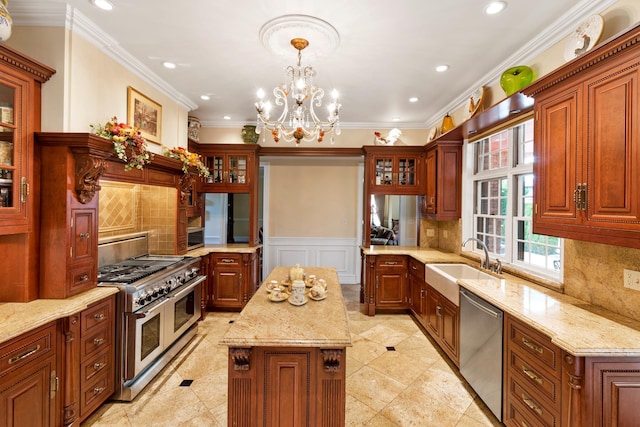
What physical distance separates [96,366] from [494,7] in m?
3.84

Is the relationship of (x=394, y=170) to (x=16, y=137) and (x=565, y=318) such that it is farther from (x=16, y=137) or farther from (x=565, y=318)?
(x=16, y=137)

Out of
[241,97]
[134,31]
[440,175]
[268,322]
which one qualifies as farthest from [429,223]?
[134,31]

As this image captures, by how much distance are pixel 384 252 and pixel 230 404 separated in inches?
118

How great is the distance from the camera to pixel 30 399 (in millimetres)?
1686

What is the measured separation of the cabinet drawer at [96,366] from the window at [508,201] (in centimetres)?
362

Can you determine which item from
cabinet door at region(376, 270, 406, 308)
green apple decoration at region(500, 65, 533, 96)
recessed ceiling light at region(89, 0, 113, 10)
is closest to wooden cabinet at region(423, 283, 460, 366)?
cabinet door at region(376, 270, 406, 308)

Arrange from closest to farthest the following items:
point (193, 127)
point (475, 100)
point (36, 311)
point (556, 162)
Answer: point (36, 311)
point (556, 162)
point (475, 100)
point (193, 127)

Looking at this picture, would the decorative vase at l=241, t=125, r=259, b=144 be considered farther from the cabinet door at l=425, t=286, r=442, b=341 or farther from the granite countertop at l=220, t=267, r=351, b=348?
the cabinet door at l=425, t=286, r=442, b=341

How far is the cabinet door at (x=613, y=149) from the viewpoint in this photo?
58.0 inches

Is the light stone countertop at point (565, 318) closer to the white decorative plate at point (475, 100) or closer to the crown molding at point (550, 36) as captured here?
the white decorative plate at point (475, 100)

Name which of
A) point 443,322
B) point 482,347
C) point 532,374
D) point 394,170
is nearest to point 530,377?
point 532,374

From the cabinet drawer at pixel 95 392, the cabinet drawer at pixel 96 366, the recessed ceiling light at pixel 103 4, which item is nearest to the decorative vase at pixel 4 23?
the recessed ceiling light at pixel 103 4

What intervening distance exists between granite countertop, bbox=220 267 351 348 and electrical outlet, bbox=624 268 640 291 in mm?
1756

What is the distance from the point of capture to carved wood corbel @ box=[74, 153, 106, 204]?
209cm
